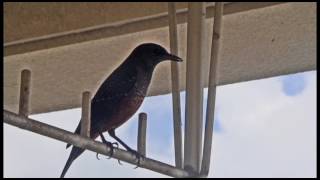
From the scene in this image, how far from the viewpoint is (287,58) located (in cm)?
311

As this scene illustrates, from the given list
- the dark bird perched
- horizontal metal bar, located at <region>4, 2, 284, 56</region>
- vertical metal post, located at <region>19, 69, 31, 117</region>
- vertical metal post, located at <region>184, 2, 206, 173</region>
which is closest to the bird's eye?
the dark bird perched

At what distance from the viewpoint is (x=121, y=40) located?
296 cm

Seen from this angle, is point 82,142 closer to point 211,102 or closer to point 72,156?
point 72,156

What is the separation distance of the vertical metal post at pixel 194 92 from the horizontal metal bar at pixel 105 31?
2.35 ft

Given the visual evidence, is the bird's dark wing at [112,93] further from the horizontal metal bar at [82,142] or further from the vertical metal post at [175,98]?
the horizontal metal bar at [82,142]

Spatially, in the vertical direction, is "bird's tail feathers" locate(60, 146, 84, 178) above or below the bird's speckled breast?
below

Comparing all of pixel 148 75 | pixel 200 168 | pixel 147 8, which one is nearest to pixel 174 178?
pixel 200 168

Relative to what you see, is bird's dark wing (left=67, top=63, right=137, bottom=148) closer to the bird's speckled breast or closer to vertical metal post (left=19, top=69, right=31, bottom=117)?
the bird's speckled breast

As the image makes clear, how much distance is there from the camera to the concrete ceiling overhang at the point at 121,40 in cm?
279

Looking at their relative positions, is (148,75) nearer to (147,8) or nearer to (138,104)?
(138,104)

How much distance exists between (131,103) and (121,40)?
0.86 metres

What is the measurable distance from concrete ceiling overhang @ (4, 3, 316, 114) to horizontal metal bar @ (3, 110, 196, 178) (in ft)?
3.27

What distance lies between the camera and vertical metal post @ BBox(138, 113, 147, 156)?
5.78 feet

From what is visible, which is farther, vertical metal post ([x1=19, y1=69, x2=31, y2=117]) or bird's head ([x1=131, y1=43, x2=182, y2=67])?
bird's head ([x1=131, y1=43, x2=182, y2=67])
